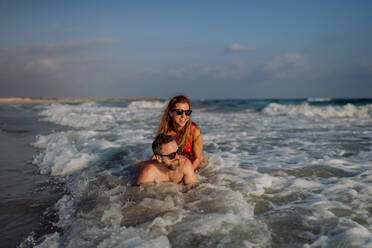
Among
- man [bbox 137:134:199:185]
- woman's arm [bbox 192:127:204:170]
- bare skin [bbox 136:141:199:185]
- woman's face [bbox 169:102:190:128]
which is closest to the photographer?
man [bbox 137:134:199:185]

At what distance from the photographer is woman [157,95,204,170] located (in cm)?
429

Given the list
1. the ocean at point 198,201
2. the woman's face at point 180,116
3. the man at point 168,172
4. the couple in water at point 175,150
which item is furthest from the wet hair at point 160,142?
the woman's face at point 180,116

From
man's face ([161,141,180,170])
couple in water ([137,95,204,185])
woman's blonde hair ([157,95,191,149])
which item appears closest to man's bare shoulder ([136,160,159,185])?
couple in water ([137,95,204,185])

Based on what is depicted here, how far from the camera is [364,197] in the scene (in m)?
3.12

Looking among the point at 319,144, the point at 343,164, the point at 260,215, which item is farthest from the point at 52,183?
the point at 319,144

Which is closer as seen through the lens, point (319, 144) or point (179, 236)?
point (179, 236)

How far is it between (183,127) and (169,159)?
110cm

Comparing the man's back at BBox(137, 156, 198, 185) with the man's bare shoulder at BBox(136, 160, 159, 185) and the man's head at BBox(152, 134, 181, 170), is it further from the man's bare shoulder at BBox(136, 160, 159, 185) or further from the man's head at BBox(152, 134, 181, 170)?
the man's head at BBox(152, 134, 181, 170)

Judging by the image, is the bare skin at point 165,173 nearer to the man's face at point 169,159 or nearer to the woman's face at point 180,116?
the man's face at point 169,159

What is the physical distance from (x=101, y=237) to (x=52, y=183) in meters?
2.13

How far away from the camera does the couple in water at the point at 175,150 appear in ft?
11.1

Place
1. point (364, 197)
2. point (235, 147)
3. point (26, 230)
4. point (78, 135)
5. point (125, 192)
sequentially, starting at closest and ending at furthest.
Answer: point (26, 230) → point (364, 197) → point (125, 192) → point (235, 147) → point (78, 135)

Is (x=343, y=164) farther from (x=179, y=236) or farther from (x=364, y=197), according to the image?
(x=179, y=236)

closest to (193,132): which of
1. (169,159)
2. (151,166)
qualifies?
(151,166)
